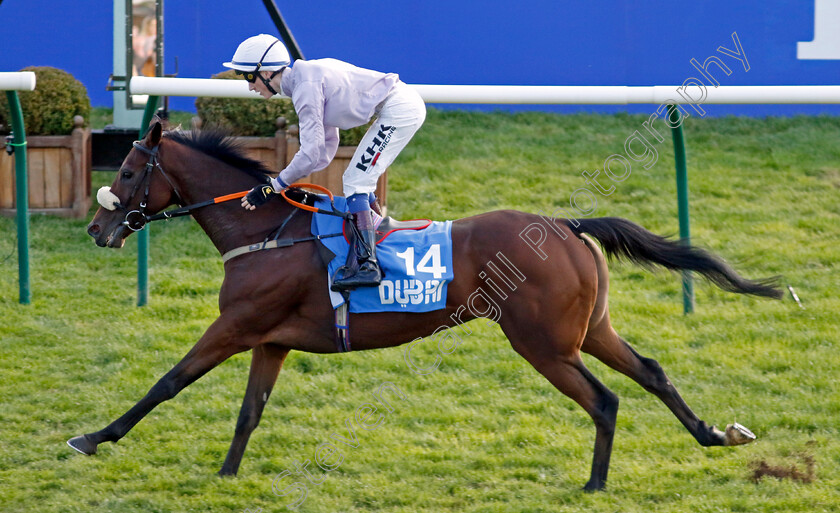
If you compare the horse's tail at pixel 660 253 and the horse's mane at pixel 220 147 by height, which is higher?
the horse's mane at pixel 220 147

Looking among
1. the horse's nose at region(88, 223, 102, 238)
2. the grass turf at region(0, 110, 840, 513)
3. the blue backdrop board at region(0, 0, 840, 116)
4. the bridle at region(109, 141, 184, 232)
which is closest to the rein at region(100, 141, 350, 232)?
the bridle at region(109, 141, 184, 232)

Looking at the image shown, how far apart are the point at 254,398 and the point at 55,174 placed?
436cm

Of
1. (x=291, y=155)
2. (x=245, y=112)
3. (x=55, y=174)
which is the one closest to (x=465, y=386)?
(x=291, y=155)

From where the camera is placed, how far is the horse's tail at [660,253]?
4.56 metres

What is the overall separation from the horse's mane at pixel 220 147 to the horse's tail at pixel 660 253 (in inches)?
60.4

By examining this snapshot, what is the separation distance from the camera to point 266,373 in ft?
15.4

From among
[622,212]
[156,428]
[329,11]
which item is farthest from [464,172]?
[156,428]

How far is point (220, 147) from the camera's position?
461 centimetres

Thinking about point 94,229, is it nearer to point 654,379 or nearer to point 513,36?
point 654,379

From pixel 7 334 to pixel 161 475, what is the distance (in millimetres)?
2263

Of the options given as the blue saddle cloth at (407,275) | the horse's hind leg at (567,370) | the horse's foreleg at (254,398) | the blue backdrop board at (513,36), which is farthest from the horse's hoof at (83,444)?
the blue backdrop board at (513,36)

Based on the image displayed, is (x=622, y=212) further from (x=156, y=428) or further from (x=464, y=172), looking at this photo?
(x=156, y=428)

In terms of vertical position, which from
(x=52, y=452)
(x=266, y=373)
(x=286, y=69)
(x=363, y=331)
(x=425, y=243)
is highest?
(x=286, y=69)

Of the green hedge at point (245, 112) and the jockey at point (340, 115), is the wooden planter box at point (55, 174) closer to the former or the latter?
the green hedge at point (245, 112)
